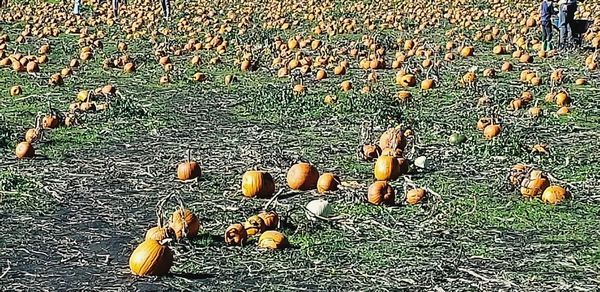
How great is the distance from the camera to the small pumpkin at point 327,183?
7590 mm

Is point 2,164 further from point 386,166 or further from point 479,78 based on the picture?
point 479,78

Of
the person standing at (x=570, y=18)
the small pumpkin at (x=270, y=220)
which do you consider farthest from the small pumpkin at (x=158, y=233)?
the person standing at (x=570, y=18)

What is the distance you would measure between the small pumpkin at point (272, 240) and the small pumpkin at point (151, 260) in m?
0.67

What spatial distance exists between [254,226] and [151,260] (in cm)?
94

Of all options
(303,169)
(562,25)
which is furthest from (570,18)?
(303,169)

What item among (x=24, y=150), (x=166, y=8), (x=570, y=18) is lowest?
(x=166, y=8)

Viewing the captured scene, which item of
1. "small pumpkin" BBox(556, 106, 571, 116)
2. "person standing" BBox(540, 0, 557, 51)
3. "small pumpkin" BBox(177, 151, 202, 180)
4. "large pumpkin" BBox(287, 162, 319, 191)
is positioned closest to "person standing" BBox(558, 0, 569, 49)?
"person standing" BBox(540, 0, 557, 51)

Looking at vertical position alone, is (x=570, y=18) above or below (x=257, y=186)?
below

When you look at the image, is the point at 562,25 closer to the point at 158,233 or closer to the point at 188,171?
the point at 188,171

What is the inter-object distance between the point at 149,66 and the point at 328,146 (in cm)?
668

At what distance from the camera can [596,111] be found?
35.5 feet

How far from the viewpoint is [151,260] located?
5.69 m

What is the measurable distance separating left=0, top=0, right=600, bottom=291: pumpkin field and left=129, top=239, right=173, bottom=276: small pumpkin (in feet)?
0.04

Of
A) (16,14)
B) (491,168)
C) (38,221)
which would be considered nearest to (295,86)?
(491,168)
